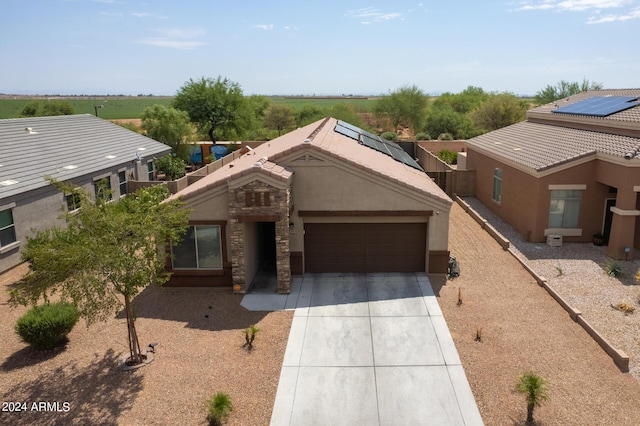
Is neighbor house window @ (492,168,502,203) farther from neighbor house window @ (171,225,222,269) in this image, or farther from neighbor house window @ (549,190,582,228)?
neighbor house window @ (171,225,222,269)

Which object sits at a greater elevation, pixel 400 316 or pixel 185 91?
pixel 185 91

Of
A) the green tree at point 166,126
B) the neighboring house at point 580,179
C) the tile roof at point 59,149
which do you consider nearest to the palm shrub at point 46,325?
the tile roof at point 59,149

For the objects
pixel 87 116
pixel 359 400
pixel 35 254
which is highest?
pixel 87 116

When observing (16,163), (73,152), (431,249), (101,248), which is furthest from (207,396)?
(73,152)

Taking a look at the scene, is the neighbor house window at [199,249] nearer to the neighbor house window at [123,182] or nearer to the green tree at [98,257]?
the green tree at [98,257]

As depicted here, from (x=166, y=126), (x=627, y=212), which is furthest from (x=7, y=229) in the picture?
(x=627, y=212)

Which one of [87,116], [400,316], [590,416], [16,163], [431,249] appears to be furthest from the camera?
[87,116]

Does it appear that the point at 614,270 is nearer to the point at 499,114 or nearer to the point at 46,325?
the point at 46,325

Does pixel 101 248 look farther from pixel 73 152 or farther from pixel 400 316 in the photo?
pixel 73 152
